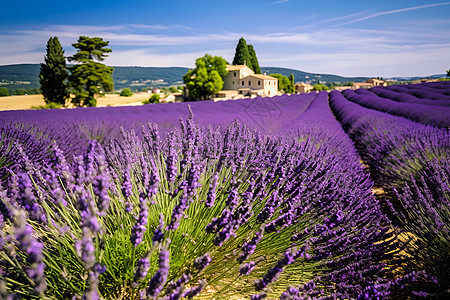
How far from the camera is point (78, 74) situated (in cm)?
2491

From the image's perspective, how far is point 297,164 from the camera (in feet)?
6.63

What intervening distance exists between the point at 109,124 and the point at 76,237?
3997mm

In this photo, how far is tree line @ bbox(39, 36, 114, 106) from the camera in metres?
24.8

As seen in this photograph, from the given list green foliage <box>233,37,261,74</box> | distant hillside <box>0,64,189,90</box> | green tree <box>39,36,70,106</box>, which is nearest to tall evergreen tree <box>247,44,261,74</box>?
green foliage <box>233,37,261,74</box>

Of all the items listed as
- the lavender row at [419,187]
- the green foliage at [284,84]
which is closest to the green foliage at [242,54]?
the green foliage at [284,84]

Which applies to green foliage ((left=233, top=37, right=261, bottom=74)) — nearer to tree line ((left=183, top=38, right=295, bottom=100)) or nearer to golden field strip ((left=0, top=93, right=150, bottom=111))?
tree line ((left=183, top=38, right=295, bottom=100))

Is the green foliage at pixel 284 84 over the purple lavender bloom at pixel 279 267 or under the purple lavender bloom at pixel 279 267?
over

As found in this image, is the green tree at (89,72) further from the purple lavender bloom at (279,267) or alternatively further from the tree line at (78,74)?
the purple lavender bloom at (279,267)

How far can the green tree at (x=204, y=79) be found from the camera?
32562 mm

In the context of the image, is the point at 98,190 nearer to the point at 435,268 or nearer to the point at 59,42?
the point at 435,268

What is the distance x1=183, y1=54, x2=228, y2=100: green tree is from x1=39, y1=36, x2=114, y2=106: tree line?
33.1 feet

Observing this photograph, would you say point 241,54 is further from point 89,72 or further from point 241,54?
point 89,72

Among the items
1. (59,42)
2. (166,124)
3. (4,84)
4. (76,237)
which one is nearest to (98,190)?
(76,237)

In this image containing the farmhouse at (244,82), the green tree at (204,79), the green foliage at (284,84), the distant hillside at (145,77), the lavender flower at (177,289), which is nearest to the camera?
the lavender flower at (177,289)
